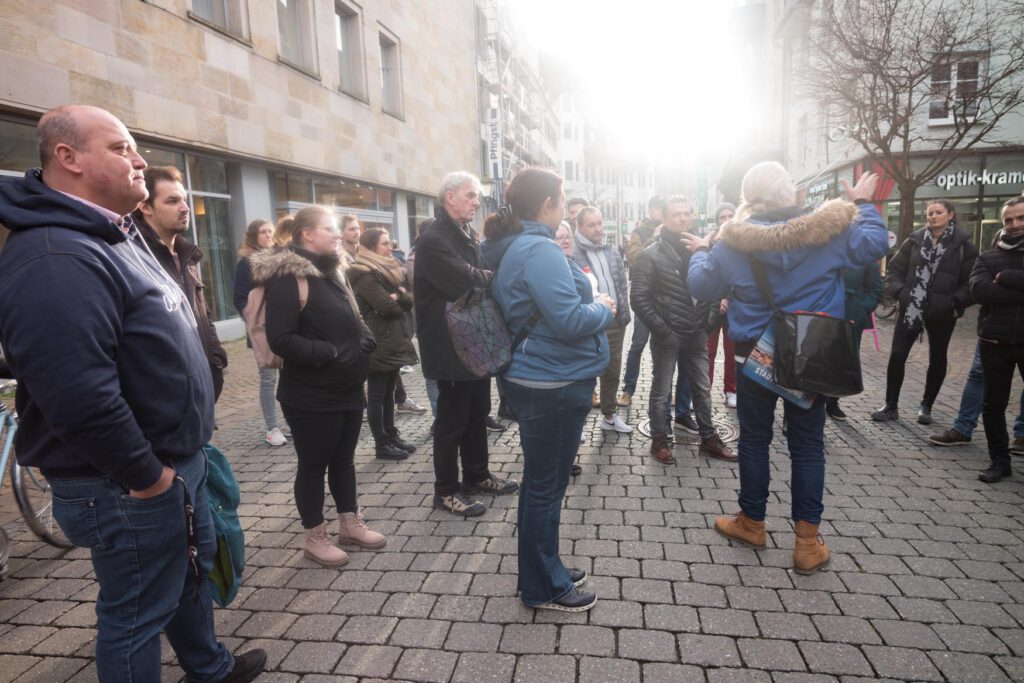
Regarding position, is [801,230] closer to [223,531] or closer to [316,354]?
[316,354]

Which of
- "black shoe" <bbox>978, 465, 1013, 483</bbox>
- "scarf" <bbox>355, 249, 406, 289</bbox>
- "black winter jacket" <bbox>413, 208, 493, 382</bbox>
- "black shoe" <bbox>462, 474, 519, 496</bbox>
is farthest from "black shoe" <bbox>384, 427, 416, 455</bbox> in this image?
"black shoe" <bbox>978, 465, 1013, 483</bbox>

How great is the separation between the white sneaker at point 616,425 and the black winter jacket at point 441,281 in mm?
2264

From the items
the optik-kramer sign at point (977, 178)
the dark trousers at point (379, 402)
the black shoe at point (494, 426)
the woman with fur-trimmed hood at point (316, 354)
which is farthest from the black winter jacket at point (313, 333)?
the optik-kramer sign at point (977, 178)

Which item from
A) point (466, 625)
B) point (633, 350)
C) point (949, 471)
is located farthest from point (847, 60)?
point (466, 625)

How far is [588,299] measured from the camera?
2.80 metres

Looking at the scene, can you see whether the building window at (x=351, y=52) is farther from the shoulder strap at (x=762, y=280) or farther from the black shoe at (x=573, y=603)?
the black shoe at (x=573, y=603)

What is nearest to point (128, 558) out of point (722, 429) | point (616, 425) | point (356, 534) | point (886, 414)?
point (356, 534)

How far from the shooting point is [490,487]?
14.3 feet

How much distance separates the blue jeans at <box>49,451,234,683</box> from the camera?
184 centimetres

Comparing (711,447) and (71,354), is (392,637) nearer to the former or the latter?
(71,354)

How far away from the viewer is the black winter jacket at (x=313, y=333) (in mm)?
3137

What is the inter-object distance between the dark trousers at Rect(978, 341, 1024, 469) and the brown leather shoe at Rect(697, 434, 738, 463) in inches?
67.4

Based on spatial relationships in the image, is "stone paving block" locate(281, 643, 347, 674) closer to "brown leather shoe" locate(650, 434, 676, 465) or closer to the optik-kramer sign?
"brown leather shoe" locate(650, 434, 676, 465)

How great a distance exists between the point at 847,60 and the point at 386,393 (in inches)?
511
